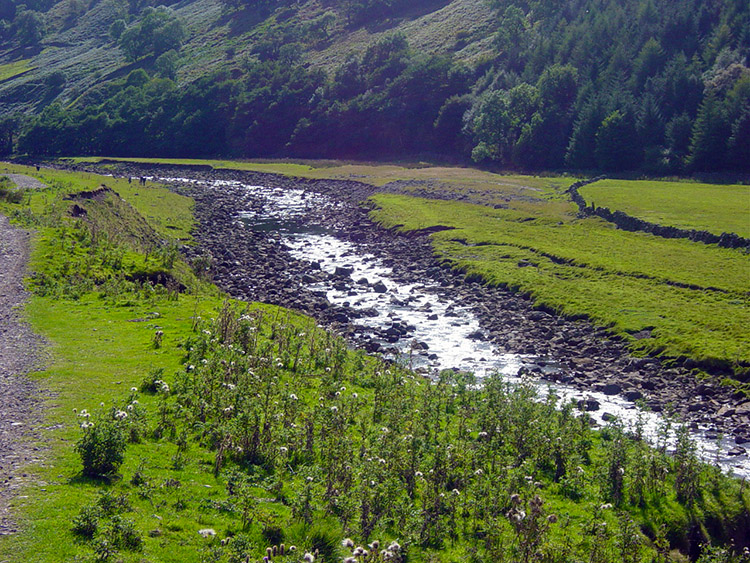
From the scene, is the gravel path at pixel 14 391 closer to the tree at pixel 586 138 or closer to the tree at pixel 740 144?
the tree at pixel 740 144

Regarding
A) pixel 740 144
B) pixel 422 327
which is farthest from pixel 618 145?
pixel 422 327

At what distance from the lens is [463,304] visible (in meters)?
46.9

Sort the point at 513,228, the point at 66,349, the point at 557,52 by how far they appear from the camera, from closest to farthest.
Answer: the point at 66,349
the point at 513,228
the point at 557,52

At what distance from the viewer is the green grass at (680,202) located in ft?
208

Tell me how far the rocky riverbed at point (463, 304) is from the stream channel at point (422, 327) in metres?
0.35

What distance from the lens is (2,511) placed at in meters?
12.1

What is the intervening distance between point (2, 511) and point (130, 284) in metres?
24.4

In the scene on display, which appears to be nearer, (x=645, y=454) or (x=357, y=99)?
(x=645, y=454)

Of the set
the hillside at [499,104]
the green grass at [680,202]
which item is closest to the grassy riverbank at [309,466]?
the green grass at [680,202]

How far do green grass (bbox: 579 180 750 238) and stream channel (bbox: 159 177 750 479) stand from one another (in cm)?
2927

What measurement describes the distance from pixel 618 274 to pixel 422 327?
18.1 m

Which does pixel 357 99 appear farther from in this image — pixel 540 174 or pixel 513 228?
pixel 513 228

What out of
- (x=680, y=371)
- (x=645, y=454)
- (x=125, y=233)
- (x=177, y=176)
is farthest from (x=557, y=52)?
(x=645, y=454)

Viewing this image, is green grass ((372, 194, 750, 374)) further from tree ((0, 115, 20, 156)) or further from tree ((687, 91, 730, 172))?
tree ((0, 115, 20, 156))
